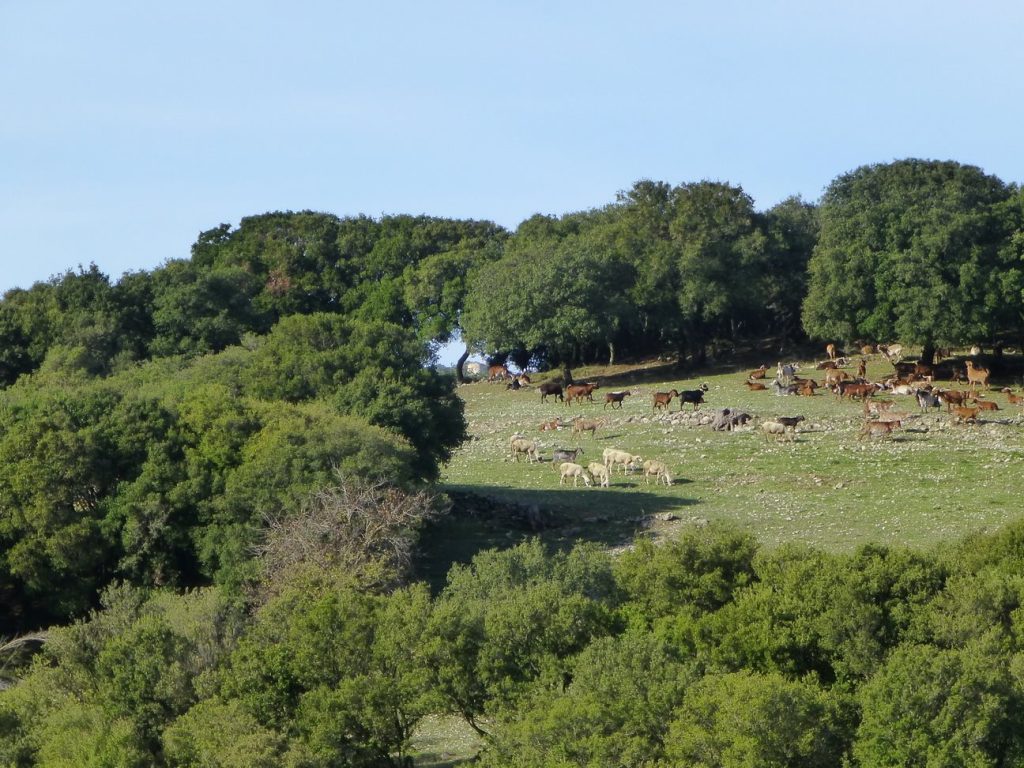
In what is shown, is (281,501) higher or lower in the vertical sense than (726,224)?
lower

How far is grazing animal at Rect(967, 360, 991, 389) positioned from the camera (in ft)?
253

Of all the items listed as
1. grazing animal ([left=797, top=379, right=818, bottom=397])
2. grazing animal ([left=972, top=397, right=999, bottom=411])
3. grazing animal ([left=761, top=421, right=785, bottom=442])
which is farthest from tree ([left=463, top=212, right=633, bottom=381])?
grazing animal ([left=972, top=397, right=999, bottom=411])

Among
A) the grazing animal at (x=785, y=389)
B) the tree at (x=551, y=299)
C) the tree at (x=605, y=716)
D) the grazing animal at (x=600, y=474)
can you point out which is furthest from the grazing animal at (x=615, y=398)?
the tree at (x=605, y=716)

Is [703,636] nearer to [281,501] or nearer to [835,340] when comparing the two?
[281,501]

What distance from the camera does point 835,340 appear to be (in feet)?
302

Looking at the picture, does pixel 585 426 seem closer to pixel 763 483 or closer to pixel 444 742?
pixel 763 483

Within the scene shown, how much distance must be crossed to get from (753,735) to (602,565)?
34.9 ft

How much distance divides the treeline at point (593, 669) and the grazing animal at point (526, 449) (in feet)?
74.2

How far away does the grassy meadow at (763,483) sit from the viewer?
5466cm

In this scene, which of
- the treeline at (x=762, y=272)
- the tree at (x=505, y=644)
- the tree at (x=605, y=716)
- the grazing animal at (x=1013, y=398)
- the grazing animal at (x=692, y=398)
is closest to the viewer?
the tree at (x=605, y=716)

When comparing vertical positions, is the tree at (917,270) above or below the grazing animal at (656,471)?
above

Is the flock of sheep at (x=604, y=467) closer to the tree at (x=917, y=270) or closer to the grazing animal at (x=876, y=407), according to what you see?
the grazing animal at (x=876, y=407)

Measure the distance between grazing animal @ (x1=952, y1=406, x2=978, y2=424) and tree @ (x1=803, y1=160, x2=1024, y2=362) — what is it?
1240 cm

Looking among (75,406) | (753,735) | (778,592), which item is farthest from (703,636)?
(75,406)
